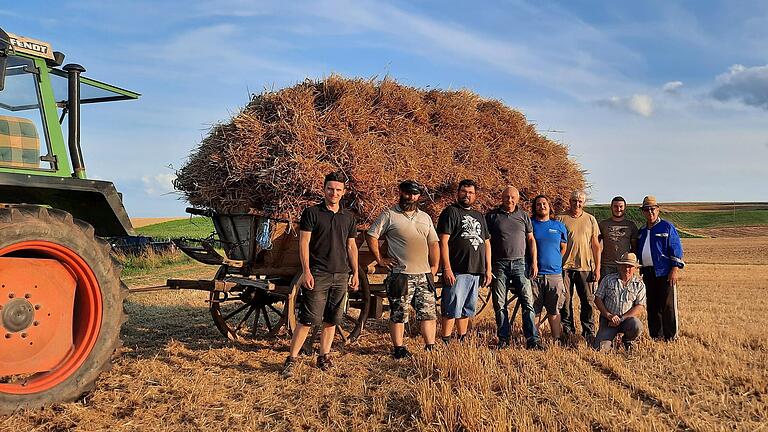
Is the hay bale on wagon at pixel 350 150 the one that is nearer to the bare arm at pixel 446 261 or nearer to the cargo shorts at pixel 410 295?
the bare arm at pixel 446 261

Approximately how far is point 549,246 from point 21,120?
5153mm

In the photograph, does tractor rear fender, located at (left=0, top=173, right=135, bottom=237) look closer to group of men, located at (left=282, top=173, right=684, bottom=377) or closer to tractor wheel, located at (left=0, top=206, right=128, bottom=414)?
tractor wheel, located at (left=0, top=206, right=128, bottom=414)

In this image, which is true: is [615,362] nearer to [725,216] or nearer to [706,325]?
[706,325]

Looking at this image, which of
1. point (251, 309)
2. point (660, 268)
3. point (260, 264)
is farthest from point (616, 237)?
point (251, 309)

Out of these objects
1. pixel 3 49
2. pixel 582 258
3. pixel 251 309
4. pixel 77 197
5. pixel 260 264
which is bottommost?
pixel 251 309

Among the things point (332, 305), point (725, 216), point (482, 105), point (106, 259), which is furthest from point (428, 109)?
point (725, 216)

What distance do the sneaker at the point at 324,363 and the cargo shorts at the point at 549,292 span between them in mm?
2444

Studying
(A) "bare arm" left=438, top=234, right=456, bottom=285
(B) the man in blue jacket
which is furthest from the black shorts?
(B) the man in blue jacket

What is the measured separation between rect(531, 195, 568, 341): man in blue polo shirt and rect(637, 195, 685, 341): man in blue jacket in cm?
97

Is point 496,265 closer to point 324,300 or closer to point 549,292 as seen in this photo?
point 549,292

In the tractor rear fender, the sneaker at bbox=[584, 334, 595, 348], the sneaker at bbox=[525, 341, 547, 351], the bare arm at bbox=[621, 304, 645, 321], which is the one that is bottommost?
the sneaker at bbox=[584, 334, 595, 348]

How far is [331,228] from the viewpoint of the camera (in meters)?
5.54

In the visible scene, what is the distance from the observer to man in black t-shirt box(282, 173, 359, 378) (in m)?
5.45

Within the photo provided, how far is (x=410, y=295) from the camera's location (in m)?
5.93
